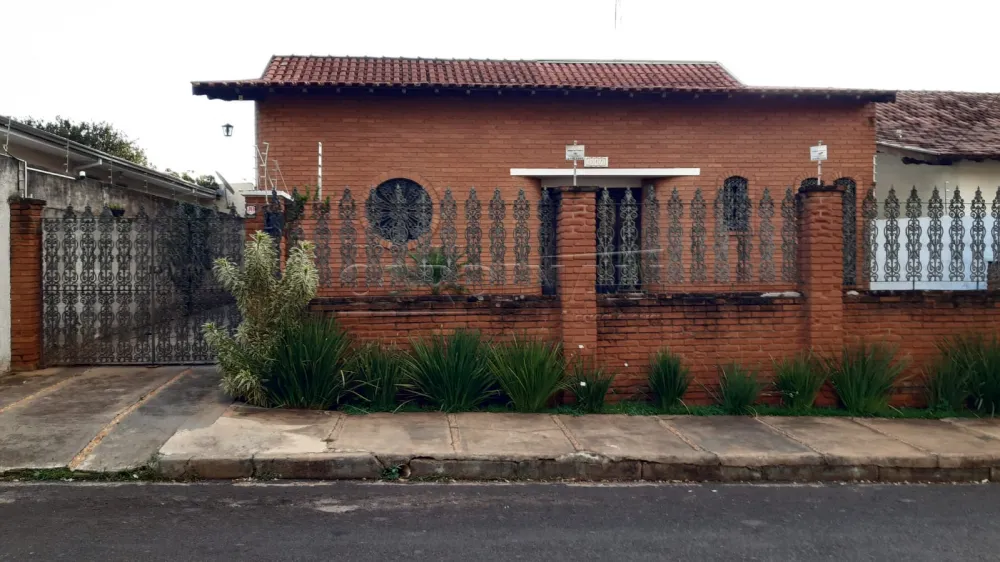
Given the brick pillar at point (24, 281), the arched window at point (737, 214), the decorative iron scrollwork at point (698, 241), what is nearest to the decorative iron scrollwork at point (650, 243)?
the decorative iron scrollwork at point (698, 241)

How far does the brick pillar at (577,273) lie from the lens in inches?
310

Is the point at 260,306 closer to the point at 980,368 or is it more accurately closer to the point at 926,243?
the point at 926,243

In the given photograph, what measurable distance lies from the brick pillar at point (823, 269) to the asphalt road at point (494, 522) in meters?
2.32

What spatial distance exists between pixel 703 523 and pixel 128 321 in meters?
7.39

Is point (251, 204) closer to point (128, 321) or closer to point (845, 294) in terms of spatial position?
point (128, 321)

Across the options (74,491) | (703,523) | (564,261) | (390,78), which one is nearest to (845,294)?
(564,261)

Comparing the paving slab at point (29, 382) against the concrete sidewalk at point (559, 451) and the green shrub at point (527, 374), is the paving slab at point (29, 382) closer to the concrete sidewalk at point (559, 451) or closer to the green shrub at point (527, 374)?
the concrete sidewalk at point (559, 451)

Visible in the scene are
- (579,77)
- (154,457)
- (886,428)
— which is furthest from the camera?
(579,77)

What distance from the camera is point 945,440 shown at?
6855mm

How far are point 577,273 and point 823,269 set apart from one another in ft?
8.49

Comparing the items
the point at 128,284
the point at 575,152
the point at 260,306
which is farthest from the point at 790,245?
the point at 128,284

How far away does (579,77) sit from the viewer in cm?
1409

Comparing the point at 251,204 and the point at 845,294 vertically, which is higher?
the point at 251,204

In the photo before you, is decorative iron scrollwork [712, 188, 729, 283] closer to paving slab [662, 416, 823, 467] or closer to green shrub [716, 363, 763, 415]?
green shrub [716, 363, 763, 415]
